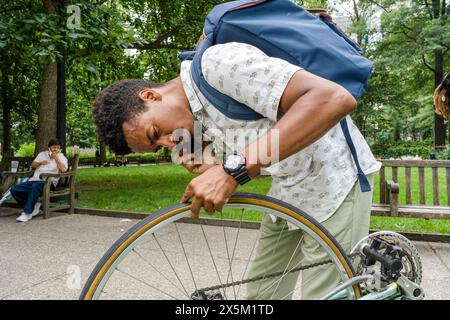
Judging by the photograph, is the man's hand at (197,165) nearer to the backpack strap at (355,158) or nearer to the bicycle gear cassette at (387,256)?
the backpack strap at (355,158)

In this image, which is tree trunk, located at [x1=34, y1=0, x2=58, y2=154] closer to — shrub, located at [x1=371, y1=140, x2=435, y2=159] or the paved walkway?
the paved walkway

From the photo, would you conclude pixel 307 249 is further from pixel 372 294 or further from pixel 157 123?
pixel 157 123

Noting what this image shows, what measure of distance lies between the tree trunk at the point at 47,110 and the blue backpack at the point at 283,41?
831 cm

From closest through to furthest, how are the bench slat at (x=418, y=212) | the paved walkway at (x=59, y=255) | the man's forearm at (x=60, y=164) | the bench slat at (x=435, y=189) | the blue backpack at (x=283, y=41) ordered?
the blue backpack at (x=283, y=41), the paved walkway at (x=59, y=255), the bench slat at (x=418, y=212), the bench slat at (x=435, y=189), the man's forearm at (x=60, y=164)

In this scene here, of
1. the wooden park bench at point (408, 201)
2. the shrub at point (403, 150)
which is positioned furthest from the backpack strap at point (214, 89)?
the shrub at point (403, 150)

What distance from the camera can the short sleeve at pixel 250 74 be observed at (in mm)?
1264

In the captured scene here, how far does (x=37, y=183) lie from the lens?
7.12 meters

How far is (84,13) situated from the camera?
712cm

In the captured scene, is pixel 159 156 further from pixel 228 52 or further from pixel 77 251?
pixel 228 52

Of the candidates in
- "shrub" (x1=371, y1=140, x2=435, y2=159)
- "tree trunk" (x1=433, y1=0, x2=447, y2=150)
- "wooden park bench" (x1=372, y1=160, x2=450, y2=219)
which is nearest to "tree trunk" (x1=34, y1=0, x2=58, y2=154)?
"wooden park bench" (x1=372, y1=160, x2=450, y2=219)

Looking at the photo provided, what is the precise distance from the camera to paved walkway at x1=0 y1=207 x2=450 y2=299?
3674 millimetres

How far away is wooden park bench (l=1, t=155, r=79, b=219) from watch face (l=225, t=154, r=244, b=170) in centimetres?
638
